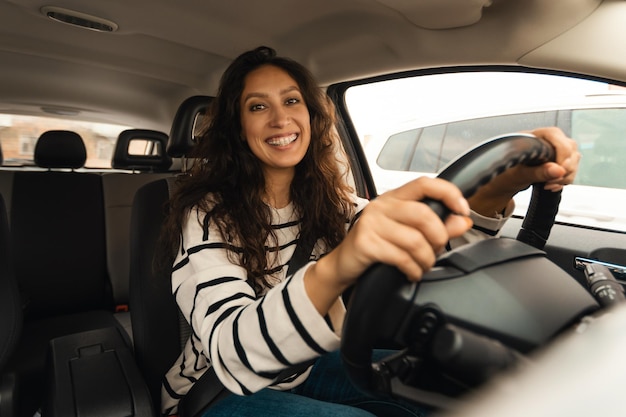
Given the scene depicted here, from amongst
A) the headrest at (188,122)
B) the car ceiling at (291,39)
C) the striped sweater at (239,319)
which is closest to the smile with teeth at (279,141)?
the striped sweater at (239,319)

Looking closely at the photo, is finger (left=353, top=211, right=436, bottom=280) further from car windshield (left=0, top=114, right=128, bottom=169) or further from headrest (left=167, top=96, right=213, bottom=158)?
car windshield (left=0, top=114, right=128, bottom=169)

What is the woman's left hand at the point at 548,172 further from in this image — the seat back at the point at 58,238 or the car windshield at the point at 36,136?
the car windshield at the point at 36,136

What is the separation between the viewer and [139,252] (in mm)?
1255

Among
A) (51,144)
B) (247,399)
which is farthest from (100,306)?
(247,399)

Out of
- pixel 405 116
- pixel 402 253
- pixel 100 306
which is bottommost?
pixel 100 306

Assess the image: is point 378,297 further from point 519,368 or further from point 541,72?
point 541,72

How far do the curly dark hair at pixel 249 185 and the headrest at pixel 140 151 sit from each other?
1.57 meters

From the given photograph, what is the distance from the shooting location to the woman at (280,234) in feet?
1.69

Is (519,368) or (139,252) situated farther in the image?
(139,252)

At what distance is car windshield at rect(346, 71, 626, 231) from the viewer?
4.85ft

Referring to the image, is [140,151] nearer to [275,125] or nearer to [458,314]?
[275,125]

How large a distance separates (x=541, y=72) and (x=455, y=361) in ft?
3.88

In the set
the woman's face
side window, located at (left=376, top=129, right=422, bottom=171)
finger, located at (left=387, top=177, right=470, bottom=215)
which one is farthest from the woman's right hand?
side window, located at (left=376, top=129, right=422, bottom=171)

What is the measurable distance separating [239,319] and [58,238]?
6.20 ft
